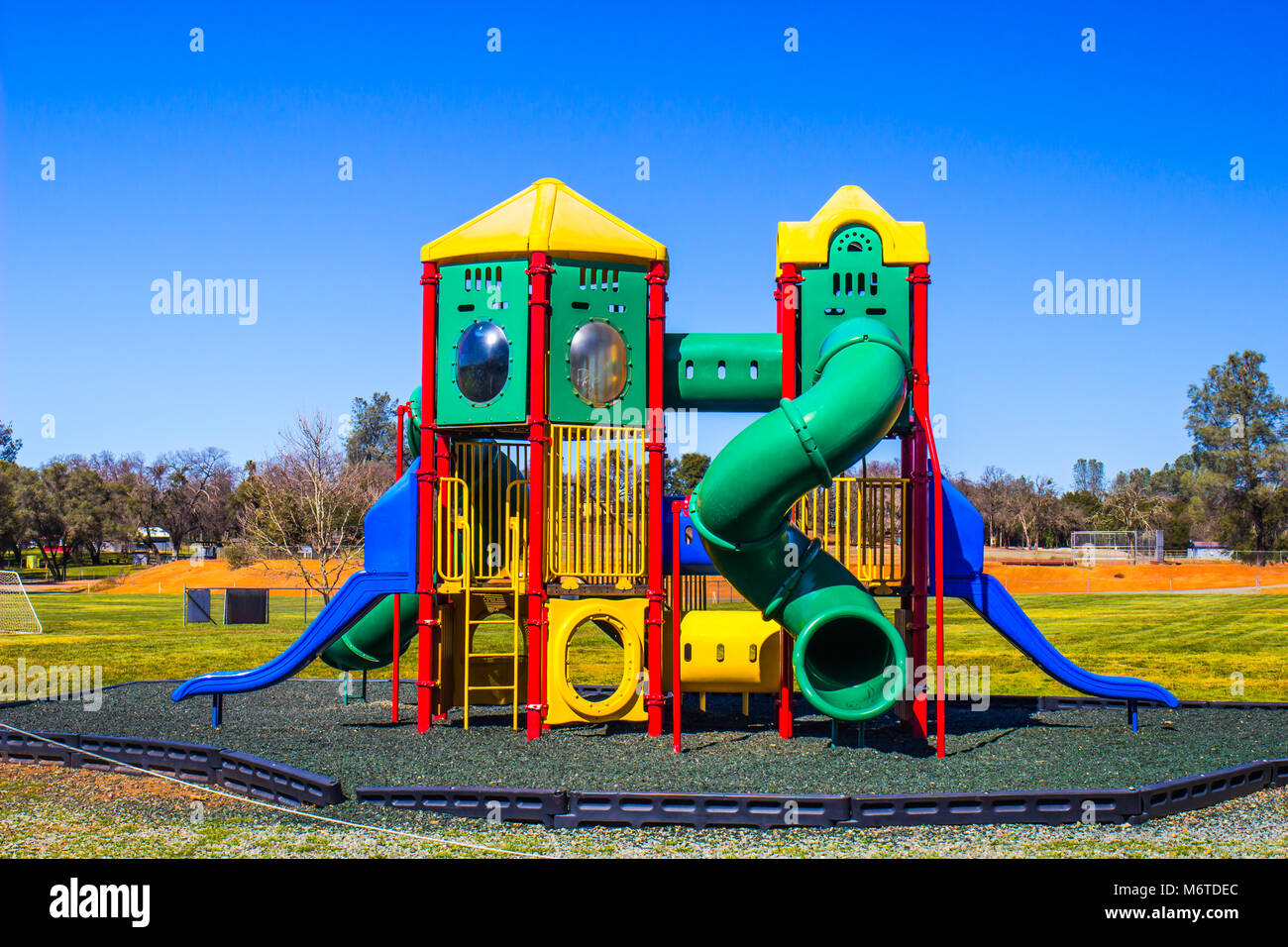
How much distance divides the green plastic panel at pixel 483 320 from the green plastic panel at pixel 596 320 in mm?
412

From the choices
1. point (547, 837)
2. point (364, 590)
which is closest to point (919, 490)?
point (547, 837)

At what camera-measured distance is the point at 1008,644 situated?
30719mm

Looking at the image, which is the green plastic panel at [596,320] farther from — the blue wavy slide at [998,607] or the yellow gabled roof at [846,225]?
the blue wavy slide at [998,607]

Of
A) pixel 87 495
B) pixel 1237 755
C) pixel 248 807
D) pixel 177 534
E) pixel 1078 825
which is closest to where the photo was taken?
pixel 1078 825

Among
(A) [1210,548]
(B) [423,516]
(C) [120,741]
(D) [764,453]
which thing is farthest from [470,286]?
(A) [1210,548]

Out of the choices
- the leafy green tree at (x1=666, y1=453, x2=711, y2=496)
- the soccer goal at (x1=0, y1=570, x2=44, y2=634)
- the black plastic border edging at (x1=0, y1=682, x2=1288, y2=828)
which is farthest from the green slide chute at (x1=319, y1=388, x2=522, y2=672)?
the leafy green tree at (x1=666, y1=453, x2=711, y2=496)

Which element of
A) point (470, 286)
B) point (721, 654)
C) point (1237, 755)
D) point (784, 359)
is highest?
point (470, 286)

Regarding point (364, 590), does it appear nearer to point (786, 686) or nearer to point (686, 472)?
point (786, 686)

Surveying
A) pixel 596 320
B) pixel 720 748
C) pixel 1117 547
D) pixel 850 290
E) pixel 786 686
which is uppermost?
pixel 850 290

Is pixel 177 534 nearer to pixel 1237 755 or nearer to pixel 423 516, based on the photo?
pixel 423 516

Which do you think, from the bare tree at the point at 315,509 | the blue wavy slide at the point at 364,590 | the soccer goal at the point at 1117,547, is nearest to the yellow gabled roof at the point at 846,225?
the blue wavy slide at the point at 364,590

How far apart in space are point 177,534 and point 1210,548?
75.7m

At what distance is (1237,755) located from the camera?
40.0 ft

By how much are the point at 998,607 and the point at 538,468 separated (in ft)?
20.0
